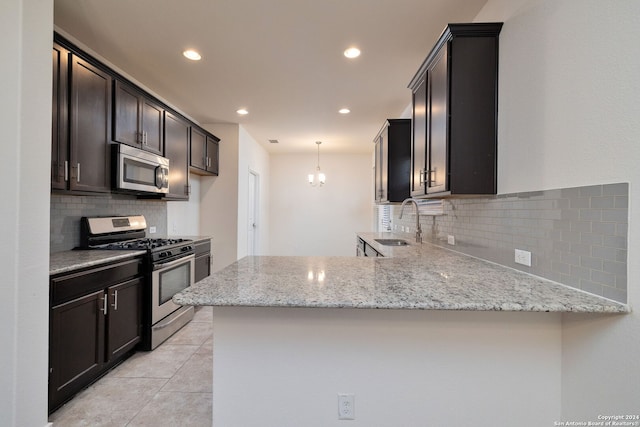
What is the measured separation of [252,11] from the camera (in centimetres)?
203

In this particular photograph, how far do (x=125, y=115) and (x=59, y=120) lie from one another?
679 millimetres

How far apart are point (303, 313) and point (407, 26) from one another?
7.19 ft

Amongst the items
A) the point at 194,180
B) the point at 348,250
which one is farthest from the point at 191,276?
the point at 348,250

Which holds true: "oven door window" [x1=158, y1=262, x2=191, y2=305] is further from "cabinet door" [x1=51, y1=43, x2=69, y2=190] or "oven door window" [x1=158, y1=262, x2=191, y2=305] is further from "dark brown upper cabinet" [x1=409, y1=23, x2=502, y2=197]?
"dark brown upper cabinet" [x1=409, y1=23, x2=502, y2=197]

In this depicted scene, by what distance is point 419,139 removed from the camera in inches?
91.8

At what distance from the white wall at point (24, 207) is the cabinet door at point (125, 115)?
2.90 ft

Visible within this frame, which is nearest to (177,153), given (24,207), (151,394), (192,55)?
(192,55)

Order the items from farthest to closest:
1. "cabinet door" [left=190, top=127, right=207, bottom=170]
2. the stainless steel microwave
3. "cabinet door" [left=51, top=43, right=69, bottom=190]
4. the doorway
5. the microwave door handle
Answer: the doorway < "cabinet door" [left=190, top=127, right=207, bottom=170] < the microwave door handle < the stainless steel microwave < "cabinet door" [left=51, top=43, right=69, bottom=190]

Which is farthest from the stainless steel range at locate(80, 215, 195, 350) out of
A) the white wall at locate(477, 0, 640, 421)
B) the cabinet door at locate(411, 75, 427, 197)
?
the white wall at locate(477, 0, 640, 421)

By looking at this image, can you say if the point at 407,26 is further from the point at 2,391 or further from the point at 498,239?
the point at 2,391

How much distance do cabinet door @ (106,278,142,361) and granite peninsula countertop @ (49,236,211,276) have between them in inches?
9.0

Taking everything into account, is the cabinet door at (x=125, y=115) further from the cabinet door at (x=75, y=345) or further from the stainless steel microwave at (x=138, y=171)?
the cabinet door at (x=75, y=345)

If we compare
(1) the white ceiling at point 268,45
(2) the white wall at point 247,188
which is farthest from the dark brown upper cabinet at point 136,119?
(2) the white wall at point 247,188

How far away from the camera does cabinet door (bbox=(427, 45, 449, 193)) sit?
1818 millimetres
